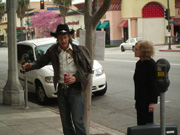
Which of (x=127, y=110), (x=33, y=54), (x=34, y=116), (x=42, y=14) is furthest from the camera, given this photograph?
(x=42, y=14)

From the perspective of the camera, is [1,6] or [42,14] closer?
[42,14]

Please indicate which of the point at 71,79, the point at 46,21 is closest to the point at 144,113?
the point at 71,79

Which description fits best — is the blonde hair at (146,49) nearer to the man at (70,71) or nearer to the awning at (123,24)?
the man at (70,71)

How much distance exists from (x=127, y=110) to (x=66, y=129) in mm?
4120

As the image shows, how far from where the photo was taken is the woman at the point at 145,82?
15.7 feet

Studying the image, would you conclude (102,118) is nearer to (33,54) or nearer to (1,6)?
(33,54)

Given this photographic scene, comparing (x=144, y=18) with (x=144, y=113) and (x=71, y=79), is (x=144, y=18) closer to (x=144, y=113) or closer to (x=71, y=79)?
(x=144, y=113)

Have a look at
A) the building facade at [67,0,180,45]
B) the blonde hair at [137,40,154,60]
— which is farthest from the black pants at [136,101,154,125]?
the building facade at [67,0,180,45]

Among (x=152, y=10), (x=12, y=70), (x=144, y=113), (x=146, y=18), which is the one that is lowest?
(x=144, y=113)

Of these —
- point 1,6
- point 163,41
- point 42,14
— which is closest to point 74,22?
point 42,14

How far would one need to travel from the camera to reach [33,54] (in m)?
10.5

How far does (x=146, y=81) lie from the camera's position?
4.85m

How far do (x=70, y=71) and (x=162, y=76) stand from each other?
1.38 meters

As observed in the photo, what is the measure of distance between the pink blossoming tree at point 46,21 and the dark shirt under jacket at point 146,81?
64406 mm
